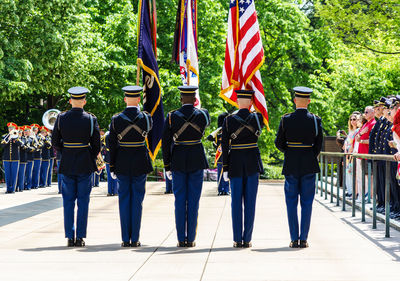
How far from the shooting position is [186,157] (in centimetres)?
990

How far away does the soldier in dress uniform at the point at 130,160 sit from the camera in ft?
32.5

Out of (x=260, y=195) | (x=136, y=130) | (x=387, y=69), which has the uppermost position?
(x=387, y=69)

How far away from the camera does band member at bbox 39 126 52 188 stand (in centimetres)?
2497

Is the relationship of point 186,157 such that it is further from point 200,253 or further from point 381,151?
point 381,151

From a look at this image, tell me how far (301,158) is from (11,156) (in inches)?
579

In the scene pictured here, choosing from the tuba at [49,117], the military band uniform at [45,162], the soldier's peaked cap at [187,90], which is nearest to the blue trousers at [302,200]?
the soldier's peaked cap at [187,90]

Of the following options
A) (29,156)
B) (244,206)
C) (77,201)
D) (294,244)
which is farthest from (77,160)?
(29,156)

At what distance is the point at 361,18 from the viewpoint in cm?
2131

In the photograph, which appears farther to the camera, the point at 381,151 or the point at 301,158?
the point at 381,151

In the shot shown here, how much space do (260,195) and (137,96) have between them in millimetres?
11855

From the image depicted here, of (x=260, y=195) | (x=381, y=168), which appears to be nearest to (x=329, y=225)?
(x=381, y=168)

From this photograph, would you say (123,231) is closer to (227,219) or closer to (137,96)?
(137,96)

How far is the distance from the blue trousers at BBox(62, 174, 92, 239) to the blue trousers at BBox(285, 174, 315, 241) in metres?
2.70

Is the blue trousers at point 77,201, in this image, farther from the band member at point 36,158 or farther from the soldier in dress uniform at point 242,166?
the band member at point 36,158
